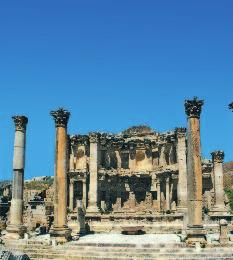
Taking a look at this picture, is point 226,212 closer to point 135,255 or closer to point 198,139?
point 198,139

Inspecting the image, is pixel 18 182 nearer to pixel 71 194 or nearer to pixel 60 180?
pixel 60 180

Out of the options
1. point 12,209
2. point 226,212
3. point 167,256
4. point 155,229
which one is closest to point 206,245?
point 167,256

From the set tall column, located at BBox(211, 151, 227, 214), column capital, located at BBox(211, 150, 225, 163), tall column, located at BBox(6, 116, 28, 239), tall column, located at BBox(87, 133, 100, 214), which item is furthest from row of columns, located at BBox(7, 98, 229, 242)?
column capital, located at BBox(211, 150, 225, 163)

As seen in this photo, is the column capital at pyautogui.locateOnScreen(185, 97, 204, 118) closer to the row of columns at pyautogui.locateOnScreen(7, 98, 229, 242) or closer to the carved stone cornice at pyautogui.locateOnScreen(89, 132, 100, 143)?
the row of columns at pyautogui.locateOnScreen(7, 98, 229, 242)

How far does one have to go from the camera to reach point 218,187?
4022 centimetres

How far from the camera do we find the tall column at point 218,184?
129 feet

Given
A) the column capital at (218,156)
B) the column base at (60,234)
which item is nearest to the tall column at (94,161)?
the column capital at (218,156)

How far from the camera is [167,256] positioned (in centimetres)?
2180

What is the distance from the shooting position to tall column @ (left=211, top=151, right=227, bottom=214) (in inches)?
1548

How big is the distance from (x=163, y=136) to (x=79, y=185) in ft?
33.8

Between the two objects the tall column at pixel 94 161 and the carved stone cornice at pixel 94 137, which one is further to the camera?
the carved stone cornice at pixel 94 137

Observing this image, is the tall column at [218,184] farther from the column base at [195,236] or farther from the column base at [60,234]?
the column base at [60,234]

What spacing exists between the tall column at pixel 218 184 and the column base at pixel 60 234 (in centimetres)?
1687

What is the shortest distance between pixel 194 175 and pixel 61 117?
365 inches
